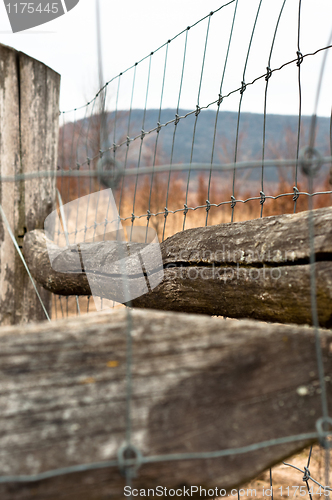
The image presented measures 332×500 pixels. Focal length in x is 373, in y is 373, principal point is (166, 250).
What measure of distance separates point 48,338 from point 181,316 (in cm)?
19

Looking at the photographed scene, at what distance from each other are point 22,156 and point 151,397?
1.63m

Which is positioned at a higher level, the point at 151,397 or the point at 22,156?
the point at 22,156

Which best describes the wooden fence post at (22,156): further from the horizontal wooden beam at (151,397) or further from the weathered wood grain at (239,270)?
the horizontal wooden beam at (151,397)

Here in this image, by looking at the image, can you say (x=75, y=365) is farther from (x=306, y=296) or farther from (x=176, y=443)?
(x=306, y=296)

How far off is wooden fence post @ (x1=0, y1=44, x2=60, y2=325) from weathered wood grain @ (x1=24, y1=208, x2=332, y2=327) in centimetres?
60

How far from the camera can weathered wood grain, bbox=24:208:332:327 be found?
30.5 inches

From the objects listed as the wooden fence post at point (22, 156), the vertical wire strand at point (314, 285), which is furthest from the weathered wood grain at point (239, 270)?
the wooden fence post at point (22, 156)

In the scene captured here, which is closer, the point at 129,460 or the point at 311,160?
the point at 129,460

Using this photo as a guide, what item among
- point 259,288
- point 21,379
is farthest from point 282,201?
point 21,379

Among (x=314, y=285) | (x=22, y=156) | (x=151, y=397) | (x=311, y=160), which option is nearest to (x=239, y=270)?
(x=314, y=285)

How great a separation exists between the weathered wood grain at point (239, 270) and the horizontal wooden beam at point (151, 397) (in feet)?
0.52

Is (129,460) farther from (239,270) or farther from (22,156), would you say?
(22,156)

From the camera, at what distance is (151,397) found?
0.52 meters

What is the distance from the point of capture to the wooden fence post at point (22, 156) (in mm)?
1742
